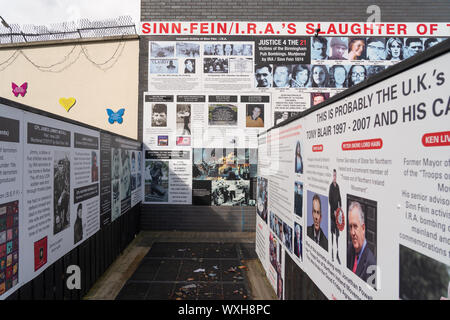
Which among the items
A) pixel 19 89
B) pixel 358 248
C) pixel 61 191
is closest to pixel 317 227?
pixel 358 248

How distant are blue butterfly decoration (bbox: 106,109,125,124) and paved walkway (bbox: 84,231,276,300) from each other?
3.42 metres

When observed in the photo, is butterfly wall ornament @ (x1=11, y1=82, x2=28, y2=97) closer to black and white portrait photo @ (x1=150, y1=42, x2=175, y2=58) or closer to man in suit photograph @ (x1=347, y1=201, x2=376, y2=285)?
black and white portrait photo @ (x1=150, y1=42, x2=175, y2=58)

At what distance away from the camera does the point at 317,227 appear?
8.68ft

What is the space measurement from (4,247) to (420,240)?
2.97 m

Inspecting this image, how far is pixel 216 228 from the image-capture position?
8.30m

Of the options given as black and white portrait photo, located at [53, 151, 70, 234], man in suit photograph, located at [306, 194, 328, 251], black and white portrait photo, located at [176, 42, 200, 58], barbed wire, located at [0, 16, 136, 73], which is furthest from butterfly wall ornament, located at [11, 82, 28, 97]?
man in suit photograph, located at [306, 194, 328, 251]

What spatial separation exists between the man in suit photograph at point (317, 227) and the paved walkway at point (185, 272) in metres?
2.03

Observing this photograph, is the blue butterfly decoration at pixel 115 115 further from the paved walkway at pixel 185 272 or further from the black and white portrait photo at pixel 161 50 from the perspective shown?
the paved walkway at pixel 185 272

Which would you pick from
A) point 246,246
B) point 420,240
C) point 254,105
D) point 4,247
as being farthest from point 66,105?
point 420,240

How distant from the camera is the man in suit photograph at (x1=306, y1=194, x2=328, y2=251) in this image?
2.50 m

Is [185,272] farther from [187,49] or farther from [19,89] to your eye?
[19,89]

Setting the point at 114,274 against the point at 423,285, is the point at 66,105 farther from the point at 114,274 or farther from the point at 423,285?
the point at 423,285

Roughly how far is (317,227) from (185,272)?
130 inches

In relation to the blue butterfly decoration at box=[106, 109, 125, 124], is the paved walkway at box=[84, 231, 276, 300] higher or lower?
lower
